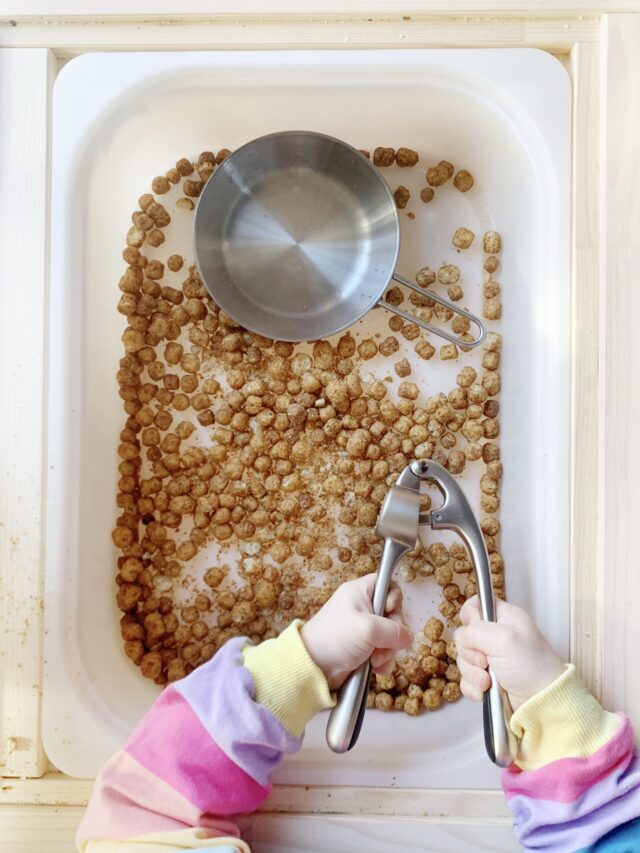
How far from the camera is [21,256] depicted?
0.90 m

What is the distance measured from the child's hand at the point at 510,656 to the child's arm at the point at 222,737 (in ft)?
0.24

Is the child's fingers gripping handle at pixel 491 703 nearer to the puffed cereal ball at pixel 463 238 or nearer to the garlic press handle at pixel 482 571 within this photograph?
the garlic press handle at pixel 482 571

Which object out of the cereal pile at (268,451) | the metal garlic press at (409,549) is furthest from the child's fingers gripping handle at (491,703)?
the cereal pile at (268,451)

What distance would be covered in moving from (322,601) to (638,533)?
14.4 inches

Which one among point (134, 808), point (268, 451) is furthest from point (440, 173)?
point (134, 808)

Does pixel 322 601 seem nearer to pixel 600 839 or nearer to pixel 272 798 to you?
pixel 272 798

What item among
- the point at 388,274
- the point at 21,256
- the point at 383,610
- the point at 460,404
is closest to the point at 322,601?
the point at 383,610

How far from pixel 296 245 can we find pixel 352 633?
0.44m

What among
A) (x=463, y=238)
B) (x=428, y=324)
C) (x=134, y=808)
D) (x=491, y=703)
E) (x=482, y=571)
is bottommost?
(x=134, y=808)

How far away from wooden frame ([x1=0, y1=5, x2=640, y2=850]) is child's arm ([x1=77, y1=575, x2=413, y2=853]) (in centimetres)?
12

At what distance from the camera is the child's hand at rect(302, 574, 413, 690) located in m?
0.78

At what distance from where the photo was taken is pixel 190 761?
0.77 metres

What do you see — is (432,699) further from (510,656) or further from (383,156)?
(383,156)

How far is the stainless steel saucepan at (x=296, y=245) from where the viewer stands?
924 mm
